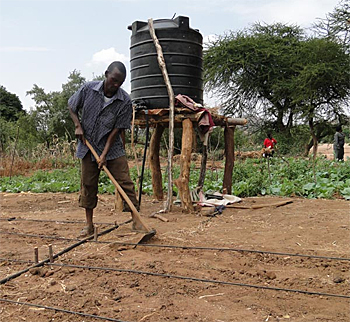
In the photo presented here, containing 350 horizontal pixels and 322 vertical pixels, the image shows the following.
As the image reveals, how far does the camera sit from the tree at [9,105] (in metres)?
26.1

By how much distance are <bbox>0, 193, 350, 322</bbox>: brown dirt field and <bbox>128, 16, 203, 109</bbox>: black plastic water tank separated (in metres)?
1.67

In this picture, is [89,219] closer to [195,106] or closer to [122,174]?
[122,174]

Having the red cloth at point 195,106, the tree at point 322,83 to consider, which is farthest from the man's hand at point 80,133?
the tree at point 322,83

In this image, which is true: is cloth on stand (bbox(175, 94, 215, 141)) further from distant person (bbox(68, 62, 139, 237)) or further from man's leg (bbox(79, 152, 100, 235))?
man's leg (bbox(79, 152, 100, 235))

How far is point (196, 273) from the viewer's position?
261 cm

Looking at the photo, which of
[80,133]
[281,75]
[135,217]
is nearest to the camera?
[80,133]

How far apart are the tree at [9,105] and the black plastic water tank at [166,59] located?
23.0 meters

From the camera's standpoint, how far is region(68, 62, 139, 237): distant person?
3500 mm

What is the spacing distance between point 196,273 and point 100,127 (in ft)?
5.38

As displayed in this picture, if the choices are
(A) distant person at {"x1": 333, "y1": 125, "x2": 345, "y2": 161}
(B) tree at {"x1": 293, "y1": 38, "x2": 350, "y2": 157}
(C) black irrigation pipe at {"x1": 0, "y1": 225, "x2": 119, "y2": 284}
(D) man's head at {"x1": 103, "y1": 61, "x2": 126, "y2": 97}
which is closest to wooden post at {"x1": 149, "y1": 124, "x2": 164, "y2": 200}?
(C) black irrigation pipe at {"x1": 0, "y1": 225, "x2": 119, "y2": 284}

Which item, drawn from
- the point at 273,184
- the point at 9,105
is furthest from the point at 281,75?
the point at 9,105

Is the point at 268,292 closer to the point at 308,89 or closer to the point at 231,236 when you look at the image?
the point at 231,236

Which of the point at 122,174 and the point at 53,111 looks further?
the point at 53,111

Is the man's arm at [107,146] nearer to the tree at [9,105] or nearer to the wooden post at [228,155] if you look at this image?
the wooden post at [228,155]
